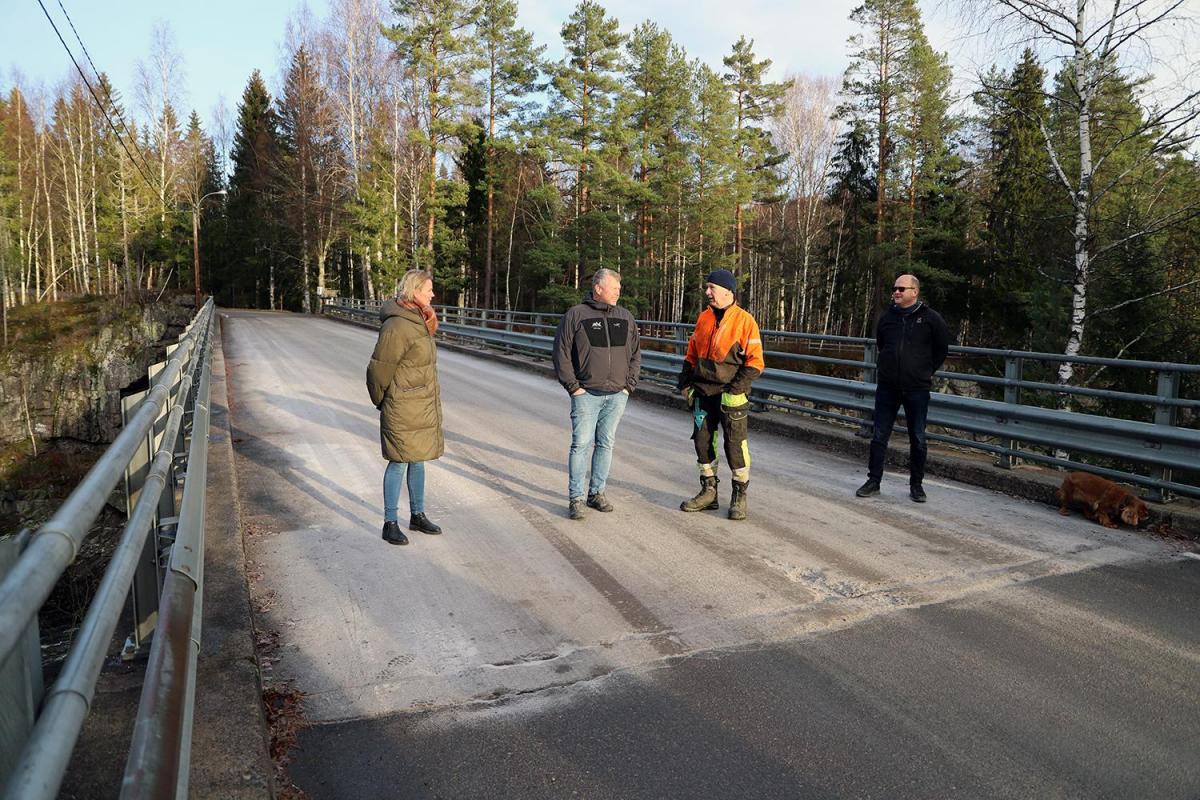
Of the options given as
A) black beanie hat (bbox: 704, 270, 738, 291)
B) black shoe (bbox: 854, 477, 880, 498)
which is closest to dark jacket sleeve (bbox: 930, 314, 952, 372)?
black shoe (bbox: 854, 477, 880, 498)

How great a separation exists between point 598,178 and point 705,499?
34.0 meters

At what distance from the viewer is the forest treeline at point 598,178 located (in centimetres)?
3356

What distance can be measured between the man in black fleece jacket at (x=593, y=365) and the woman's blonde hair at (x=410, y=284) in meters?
1.13

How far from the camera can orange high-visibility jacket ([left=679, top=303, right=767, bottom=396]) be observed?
595 centimetres

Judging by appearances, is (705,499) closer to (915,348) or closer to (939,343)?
(915,348)

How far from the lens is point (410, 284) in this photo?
212 inches

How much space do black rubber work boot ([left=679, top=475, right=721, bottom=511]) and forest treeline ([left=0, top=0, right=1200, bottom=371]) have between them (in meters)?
17.6

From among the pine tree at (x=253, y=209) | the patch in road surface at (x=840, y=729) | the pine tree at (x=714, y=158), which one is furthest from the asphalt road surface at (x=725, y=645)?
the pine tree at (x=253, y=209)

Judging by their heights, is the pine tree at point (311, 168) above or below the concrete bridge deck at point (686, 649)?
above

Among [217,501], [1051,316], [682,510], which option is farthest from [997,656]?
[1051,316]

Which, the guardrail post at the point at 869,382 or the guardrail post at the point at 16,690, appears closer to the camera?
the guardrail post at the point at 16,690

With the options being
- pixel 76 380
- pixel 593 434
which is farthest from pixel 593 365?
pixel 76 380

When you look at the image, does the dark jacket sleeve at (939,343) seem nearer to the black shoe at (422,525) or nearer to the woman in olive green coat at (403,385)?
the woman in olive green coat at (403,385)

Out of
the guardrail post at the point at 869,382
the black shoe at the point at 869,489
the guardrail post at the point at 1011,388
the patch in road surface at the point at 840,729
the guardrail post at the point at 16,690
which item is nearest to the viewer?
the guardrail post at the point at 16,690
